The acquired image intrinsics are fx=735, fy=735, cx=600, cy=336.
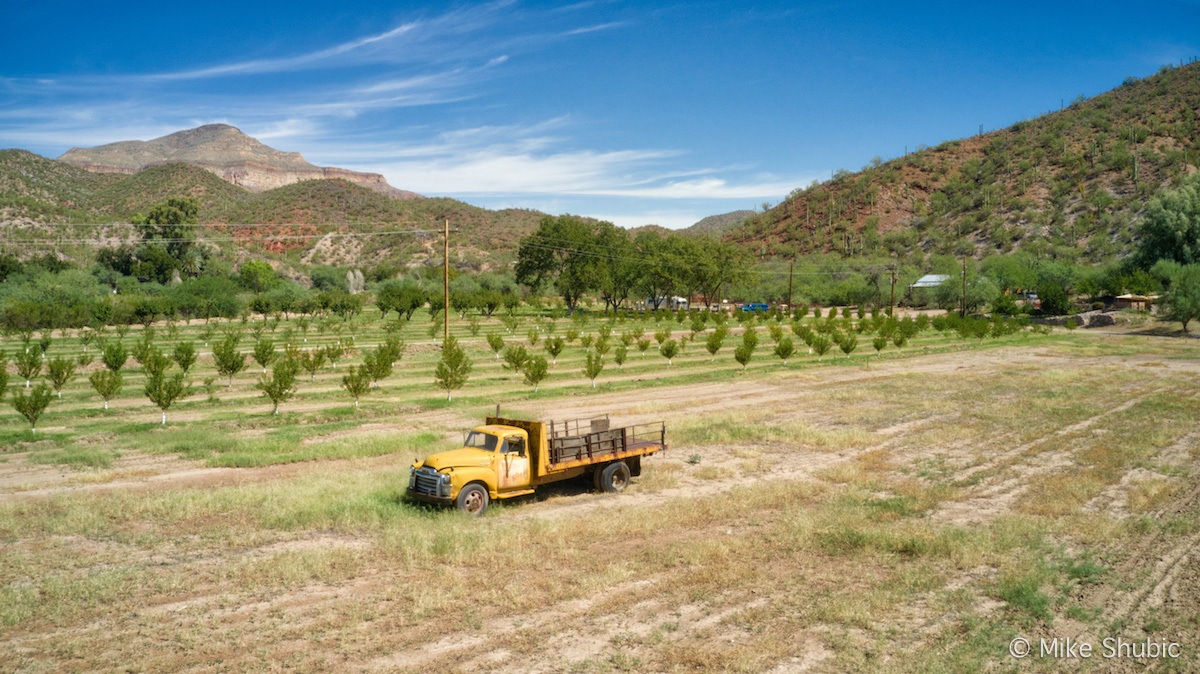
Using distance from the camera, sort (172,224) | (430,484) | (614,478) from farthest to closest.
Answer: (172,224)
(614,478)
(430,484)

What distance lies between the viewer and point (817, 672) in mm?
9031

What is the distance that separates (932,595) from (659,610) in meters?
4.34

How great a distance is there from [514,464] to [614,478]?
10.4ft

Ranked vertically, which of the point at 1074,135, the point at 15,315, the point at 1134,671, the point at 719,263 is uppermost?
the point at 1074,135

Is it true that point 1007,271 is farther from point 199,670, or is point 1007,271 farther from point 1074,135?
point 199,670

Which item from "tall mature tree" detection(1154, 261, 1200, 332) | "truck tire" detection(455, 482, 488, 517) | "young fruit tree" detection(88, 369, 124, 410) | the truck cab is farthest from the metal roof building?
"truck tire" detection(455, 482, 488, 517)

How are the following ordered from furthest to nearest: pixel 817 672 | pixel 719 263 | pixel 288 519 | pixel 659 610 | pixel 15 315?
pixel 719 263 < pixel 15 315 < pixel 288 519 < pixel 659 610 < pixel 817 672

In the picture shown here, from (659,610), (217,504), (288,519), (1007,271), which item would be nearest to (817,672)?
(659,610)

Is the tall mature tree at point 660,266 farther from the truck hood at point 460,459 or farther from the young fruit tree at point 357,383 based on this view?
the truck hood at point 460,459

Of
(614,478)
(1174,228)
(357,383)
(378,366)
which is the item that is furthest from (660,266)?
(614,478)

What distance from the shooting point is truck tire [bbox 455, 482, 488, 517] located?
15391 mm

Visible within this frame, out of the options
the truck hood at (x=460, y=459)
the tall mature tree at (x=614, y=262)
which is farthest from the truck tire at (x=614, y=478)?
the tall mature tree at (x=614, y=262)

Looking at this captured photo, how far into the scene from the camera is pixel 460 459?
15734 millimetres

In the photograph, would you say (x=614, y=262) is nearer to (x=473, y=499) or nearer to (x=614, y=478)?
(x=614, y=478)
